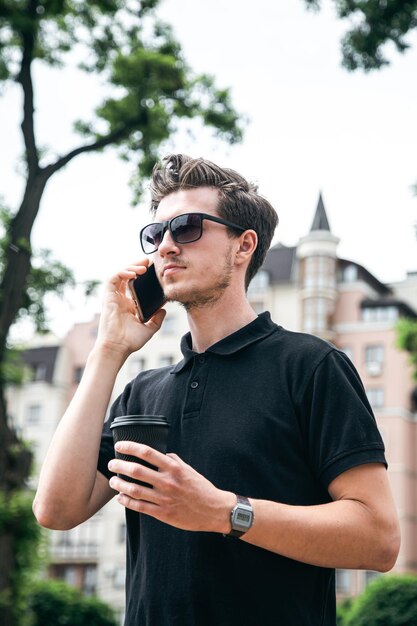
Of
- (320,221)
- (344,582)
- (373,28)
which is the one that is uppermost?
(320,221)

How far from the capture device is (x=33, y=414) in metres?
54.1

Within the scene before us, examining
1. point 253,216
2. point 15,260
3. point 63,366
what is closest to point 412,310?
point 63,366

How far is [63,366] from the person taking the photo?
53.9 meters

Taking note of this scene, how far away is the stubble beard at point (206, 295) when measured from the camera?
8.50 feet

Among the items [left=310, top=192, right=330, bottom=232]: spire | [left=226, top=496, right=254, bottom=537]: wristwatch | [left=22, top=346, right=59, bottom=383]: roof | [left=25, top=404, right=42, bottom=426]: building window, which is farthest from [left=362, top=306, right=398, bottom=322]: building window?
[left=226, top=496, right=254, bottom=537]: wristwatch

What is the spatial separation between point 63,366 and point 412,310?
1968cm

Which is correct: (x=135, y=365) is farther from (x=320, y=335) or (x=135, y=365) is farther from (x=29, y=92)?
(x=29, y=92)

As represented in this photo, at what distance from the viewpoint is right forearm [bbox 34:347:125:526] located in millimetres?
2494

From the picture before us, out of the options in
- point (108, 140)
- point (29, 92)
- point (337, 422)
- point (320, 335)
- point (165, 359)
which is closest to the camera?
point (337, 422)

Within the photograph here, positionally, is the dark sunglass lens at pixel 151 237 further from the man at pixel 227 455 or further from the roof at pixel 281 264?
the roof at pixel 281 264

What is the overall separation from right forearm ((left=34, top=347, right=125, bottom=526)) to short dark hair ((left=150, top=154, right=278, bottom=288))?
0.58 m

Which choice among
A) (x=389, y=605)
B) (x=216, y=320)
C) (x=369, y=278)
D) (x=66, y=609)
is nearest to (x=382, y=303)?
(x=369, y=278)

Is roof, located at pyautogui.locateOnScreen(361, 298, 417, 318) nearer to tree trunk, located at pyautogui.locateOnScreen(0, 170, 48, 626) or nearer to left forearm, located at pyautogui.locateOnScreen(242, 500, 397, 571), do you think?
tree trunk, located at pyautogui.locateOnScreen(0, 170, 48, 626)

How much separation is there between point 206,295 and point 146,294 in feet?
0.95
